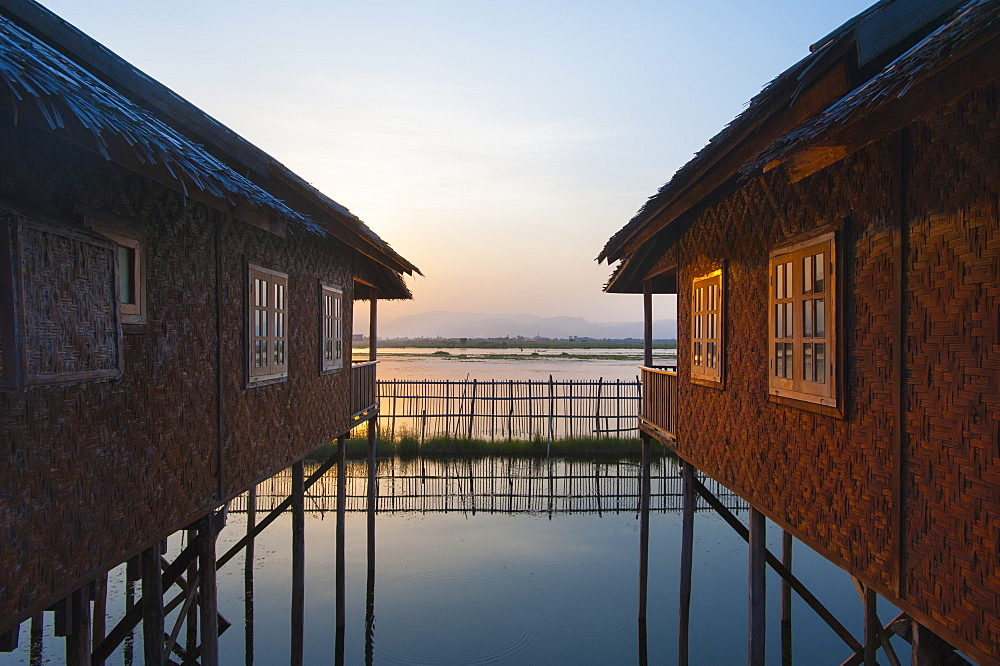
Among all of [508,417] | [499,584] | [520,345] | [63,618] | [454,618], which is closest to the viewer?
[63,618]

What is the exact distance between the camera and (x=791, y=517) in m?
4.57

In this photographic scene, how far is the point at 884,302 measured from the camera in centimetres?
343

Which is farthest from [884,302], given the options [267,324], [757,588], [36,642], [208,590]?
[36,642]

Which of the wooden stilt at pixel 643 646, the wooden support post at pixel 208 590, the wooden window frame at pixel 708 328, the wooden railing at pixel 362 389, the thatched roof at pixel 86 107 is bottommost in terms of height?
the wooden stilt at pixel 643 646

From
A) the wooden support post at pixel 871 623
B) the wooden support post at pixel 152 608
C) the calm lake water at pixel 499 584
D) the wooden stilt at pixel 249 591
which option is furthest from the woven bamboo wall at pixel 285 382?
the wooden support post at pixel 871 623

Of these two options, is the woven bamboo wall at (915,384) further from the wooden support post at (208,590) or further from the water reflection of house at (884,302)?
the wooden support post at (208,590)

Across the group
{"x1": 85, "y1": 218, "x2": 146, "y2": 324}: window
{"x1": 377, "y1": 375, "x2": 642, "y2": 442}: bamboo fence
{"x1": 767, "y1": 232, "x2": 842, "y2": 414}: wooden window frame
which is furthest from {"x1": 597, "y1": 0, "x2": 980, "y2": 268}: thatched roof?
{"x1": 377, "y1": 375, "x2": 642, "y2": 442}: bamboo fence

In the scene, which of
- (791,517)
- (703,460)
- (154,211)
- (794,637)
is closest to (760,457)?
(791,517)

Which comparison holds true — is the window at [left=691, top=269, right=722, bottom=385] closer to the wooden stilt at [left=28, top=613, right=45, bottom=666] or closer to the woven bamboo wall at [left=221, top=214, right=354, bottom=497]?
the woven bamboo wall at [left=221, top=214, right=354, bottom=497]

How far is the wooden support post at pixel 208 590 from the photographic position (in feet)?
16.8

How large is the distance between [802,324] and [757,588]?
2.56 m

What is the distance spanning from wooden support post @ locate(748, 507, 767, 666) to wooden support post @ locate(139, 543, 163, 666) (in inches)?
188

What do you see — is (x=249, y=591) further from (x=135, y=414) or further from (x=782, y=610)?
(x=782, y=610)

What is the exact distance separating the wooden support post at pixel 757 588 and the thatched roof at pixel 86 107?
503 centimetres
